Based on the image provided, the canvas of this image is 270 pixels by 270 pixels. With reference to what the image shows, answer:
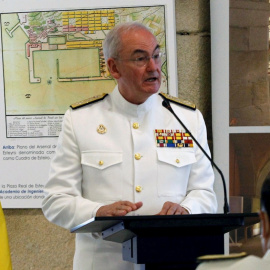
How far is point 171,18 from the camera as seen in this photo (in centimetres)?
354

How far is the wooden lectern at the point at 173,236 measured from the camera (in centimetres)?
202

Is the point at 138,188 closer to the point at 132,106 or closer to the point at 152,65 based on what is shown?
the point at 132,106

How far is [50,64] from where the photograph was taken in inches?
143

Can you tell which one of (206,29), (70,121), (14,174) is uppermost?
(206,29)

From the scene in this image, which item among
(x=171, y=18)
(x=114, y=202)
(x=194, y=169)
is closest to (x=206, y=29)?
(x=171, y=18)

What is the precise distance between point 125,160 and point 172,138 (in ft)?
0.59

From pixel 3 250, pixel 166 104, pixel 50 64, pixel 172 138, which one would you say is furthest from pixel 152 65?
pixel 50 64

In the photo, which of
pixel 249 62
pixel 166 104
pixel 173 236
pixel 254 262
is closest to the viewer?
pixel 254 262

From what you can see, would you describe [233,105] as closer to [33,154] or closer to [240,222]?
[33,154]

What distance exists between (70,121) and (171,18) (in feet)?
3.66

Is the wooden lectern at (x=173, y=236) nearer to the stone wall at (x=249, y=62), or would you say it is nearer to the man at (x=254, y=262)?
the man at (x=254, y=262)

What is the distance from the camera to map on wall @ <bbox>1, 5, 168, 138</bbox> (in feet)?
11.9

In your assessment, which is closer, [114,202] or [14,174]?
[114,202]

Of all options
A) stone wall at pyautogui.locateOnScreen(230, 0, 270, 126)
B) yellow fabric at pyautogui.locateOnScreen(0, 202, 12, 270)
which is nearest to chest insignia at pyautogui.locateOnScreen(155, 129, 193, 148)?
yellow fabric at pyautogui.locateOnScreen(0, 202, 12, 270)
